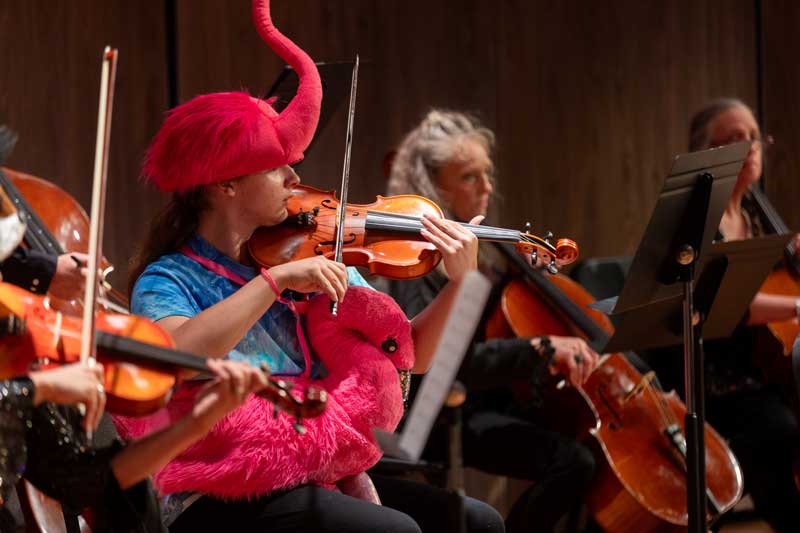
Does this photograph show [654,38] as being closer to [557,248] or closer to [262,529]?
[557,248]

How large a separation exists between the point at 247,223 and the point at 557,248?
1.92 ft

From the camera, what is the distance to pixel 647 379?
2824 millimetres

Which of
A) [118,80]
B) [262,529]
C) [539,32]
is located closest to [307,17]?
[118,80]

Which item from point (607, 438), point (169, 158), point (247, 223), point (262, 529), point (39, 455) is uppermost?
point (169, 158)

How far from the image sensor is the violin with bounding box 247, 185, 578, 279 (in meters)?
1.98

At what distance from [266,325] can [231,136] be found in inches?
13.8

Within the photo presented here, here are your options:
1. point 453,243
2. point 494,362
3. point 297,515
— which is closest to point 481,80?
point 494,362

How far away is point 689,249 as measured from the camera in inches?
88.7

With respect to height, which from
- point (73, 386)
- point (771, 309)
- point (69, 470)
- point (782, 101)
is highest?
point (73, 386)

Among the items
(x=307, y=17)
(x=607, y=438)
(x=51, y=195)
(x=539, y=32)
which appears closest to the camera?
(x=51, y=195)

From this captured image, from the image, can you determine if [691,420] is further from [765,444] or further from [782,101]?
[782,101]

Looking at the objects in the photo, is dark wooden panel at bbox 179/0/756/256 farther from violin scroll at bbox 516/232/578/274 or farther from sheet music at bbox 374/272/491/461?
sheet music at bbox 374/272/491/461

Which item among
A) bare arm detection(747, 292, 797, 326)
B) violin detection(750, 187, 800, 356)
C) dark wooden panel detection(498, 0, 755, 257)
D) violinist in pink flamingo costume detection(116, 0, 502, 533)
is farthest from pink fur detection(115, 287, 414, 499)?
dark wooden panel detection(498, 0, 755, 257)

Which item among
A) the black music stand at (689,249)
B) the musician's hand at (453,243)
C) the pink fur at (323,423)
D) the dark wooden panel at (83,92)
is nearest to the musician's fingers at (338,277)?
the pink fur at (323,423)
